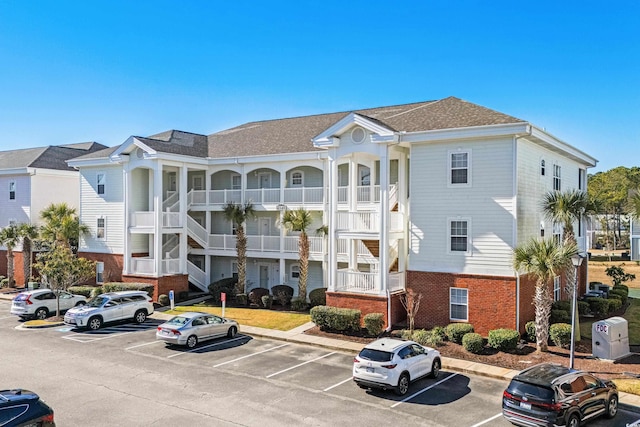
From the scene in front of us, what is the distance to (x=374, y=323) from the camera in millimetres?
23031

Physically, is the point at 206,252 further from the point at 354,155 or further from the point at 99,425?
the point at 99,425

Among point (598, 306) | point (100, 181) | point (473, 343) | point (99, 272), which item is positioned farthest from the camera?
point (100, 181)

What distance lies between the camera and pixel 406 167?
26547mm

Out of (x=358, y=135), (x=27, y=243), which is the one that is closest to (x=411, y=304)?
(x=358, y=135)

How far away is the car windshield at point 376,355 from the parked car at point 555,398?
3725mm

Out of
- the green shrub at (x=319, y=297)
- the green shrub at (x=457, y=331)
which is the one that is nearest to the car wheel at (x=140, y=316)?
the green shrub at (x=319, y=297)

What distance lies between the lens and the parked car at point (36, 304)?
27.8 meters

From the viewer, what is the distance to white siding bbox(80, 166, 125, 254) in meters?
35.8

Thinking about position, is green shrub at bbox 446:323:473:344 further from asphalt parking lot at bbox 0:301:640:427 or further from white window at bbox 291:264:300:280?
white window at bbox 291:264:300:280

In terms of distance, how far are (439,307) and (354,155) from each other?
8715mm

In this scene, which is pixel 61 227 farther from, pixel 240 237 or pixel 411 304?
pixel 411 304

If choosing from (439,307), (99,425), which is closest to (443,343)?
(439,307)

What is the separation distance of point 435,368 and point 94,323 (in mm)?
16868

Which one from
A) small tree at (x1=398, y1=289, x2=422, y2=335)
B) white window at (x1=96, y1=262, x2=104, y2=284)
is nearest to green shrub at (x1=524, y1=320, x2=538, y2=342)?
small tree at (x1=398, y1=289, x2=422, y2=335)
